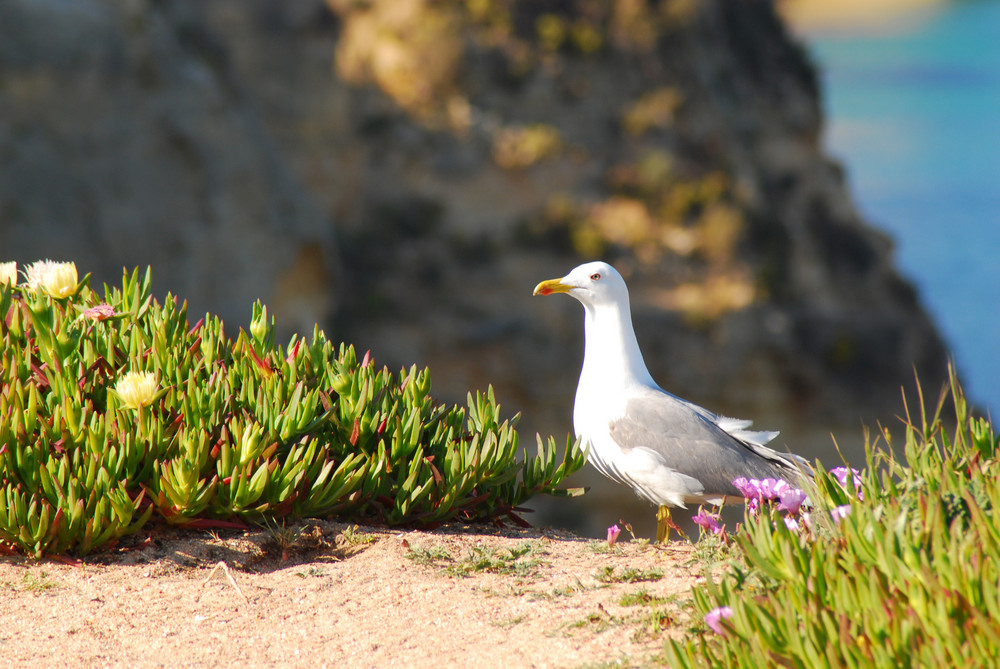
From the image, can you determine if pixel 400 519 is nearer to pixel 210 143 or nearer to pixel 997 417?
pixel 210 143

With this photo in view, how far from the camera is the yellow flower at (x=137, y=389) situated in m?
3.48

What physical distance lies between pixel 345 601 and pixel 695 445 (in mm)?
1594

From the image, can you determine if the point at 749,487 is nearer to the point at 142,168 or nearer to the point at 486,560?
the point at 486,560

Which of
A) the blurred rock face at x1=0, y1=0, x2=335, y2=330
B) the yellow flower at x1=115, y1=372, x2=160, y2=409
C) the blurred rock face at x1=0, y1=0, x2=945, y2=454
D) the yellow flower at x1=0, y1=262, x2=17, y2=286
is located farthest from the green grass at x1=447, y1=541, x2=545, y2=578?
the blurred rock face at x1=0, y1=0, x2=945, y2=454

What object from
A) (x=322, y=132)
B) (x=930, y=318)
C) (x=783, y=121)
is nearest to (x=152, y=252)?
(x=322, y=132)

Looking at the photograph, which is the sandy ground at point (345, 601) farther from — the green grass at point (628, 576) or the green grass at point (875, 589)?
the green grass at point (875, 589)

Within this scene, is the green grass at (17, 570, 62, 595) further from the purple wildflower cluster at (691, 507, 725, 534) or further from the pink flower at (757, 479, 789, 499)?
the pink flower at (757, 479, 789, 499)

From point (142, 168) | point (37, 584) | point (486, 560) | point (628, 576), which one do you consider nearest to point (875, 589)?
point (628, 576)

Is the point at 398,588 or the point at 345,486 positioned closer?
the point at 398,588

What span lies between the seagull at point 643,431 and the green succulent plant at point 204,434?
0.21 m

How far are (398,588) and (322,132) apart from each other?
59.3 ft

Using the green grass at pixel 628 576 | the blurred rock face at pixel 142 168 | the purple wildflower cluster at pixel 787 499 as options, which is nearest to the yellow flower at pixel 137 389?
the green grass at pixel 628 576

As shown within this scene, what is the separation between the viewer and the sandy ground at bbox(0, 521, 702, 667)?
2.96m

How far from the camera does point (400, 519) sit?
12.8 ft
